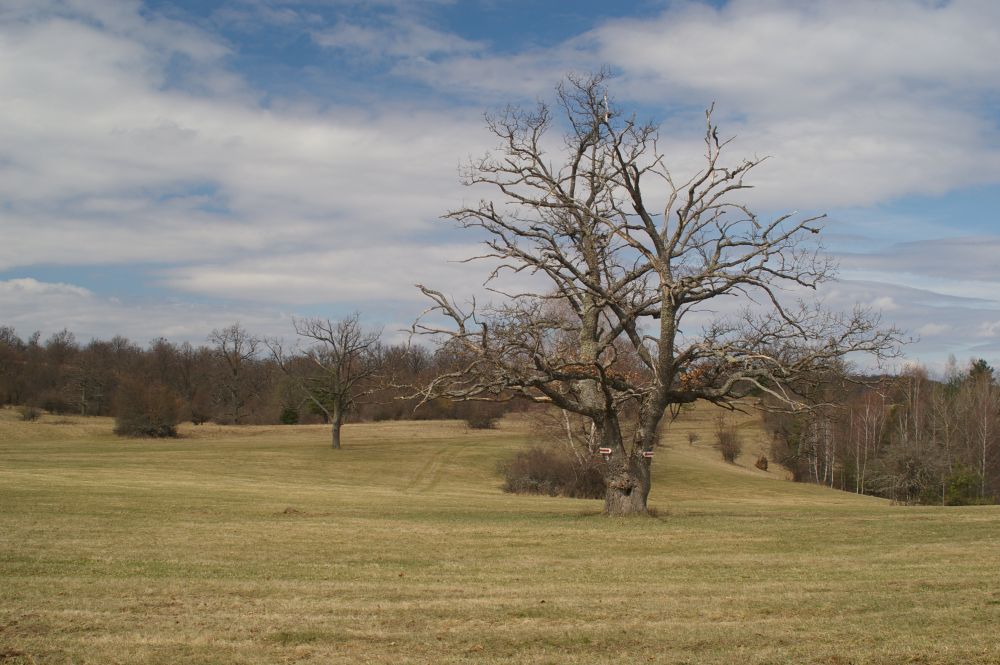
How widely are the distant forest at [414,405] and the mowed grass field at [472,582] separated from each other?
47.0 ft

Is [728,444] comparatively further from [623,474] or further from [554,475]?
[623,474]

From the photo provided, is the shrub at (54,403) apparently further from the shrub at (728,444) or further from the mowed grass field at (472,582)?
the mowed grass field at (472,582)

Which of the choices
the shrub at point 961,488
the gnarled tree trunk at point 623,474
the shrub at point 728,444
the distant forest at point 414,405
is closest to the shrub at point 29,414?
the distant forest at point 414,405

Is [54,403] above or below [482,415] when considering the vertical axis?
below

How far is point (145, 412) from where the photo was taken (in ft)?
218

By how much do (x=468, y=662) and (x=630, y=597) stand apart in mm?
4026

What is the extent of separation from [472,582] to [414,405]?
187 feet

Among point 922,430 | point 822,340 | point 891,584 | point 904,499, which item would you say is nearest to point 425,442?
point 904,499

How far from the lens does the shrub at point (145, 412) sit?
66.2 metres

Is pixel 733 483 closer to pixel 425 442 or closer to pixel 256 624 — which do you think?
pixel 425 442

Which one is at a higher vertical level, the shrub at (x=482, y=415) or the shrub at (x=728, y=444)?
the shrub at (x=482, y=415)

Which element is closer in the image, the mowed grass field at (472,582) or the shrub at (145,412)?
the mowed grass field at (472,582)

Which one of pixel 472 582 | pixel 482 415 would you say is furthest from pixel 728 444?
pixel 472 582

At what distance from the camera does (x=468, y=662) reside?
8.41 m
